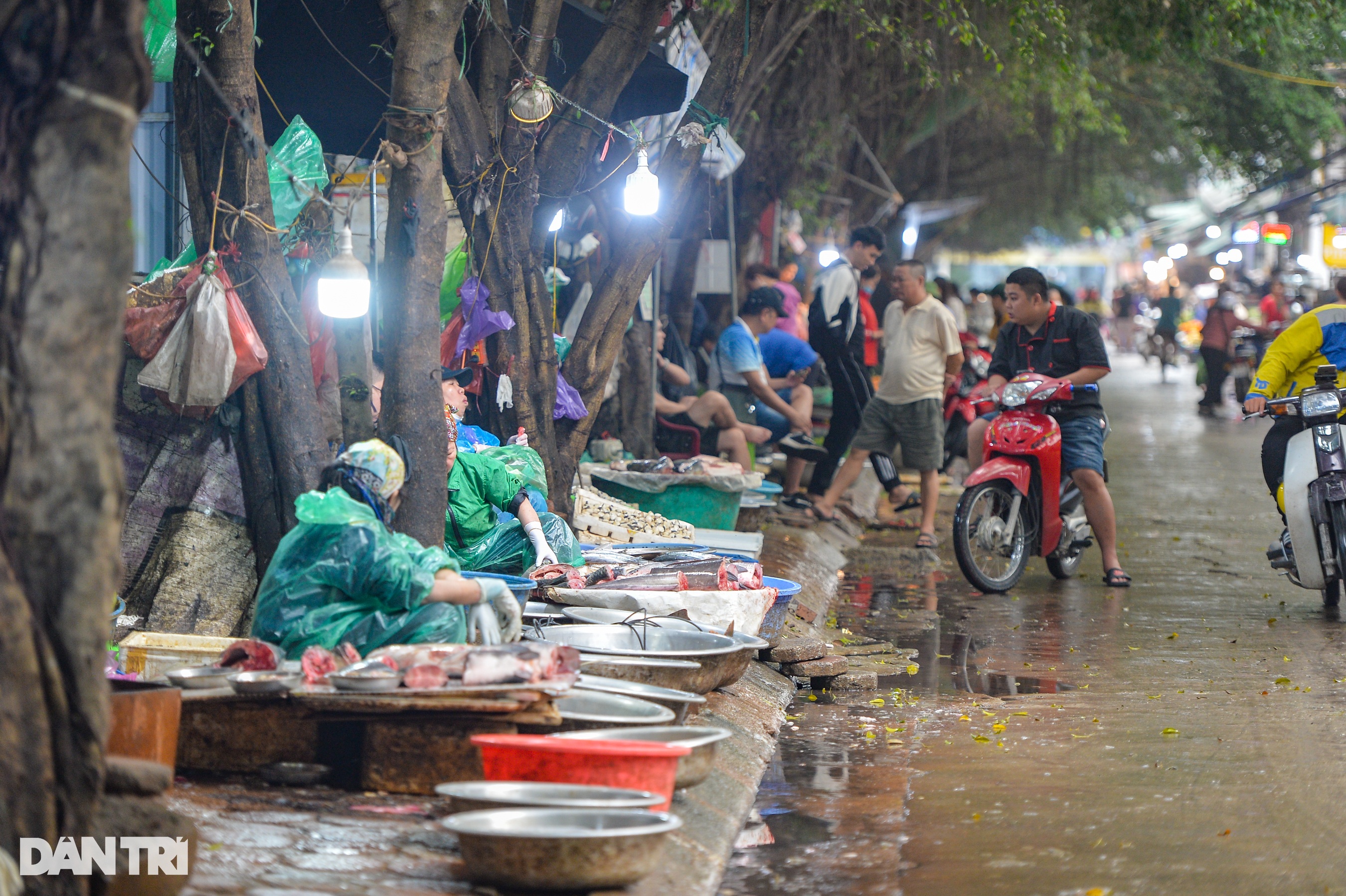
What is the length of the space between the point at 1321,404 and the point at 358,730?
549cm

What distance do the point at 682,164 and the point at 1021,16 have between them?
2892 mm

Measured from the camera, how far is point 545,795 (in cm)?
361

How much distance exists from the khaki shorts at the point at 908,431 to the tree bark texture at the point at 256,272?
5151 mm

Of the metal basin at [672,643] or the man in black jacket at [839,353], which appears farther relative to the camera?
the man in black jacket at [839,353]

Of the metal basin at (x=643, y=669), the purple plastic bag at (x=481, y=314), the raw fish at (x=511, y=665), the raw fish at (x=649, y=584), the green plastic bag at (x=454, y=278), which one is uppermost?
the green plastic bag at (x=454, y=278)

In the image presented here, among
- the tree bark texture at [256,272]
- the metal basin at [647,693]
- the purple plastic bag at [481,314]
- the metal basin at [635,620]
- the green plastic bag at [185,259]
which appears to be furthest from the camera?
the purple plastic bag at [481,314]

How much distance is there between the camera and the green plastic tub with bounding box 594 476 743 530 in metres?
8.48

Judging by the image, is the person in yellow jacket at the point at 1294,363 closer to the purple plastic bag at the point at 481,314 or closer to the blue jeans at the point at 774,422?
the purple plastic bag at the point at 481,314

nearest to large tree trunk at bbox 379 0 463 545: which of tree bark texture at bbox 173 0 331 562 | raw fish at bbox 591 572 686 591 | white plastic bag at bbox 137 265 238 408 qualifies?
tree bark texture at bbox 173 0 331 562

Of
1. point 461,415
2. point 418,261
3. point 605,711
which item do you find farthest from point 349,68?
point 605,711

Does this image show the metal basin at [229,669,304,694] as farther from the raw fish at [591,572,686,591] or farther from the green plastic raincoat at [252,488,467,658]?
the raw fish at [591,572,686,591]

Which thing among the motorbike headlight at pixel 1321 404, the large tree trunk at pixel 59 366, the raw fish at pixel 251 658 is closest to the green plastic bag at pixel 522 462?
the raw fish at pixel 251 658

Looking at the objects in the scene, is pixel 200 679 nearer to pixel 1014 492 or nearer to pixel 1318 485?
pixel 1014 492

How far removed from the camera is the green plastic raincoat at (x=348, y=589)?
4.37m
